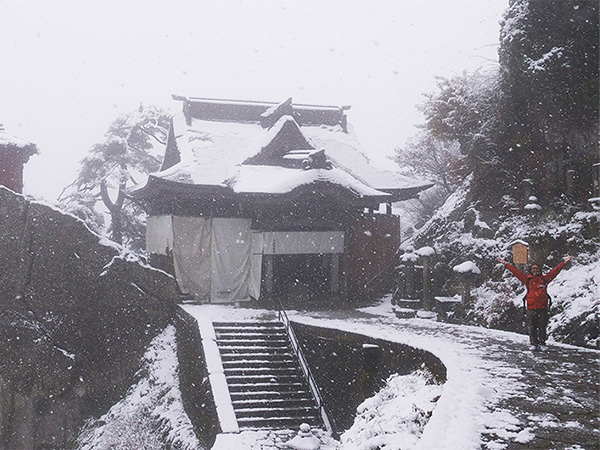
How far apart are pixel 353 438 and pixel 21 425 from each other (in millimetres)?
11189

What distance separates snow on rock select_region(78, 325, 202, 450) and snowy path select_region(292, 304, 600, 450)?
471 cm

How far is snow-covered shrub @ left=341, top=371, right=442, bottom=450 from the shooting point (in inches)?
249

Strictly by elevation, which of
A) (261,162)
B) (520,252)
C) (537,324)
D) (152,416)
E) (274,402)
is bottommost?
(152,416)

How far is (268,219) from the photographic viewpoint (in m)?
17.9

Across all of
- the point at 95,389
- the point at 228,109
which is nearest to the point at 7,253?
the point at 95,389

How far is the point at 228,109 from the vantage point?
2456 centimetres

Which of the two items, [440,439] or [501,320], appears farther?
[501,320]

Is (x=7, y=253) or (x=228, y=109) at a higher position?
(x=228, y=109)

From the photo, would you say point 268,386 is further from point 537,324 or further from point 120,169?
point 120,169

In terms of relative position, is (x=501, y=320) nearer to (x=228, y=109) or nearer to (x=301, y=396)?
(x=301, y=396)

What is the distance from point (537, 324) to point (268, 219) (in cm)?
988

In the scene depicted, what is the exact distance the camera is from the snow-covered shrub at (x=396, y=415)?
632 centimetres

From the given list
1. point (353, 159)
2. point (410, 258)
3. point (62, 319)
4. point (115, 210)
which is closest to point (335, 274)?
point (410, 258)

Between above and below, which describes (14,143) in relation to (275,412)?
above
